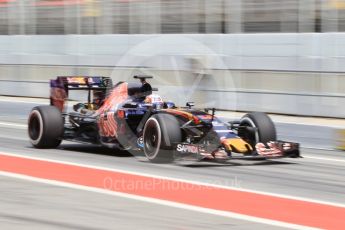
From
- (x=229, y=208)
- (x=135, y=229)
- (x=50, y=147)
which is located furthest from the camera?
(x=50, y=147)

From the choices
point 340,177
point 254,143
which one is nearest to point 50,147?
point 254,143

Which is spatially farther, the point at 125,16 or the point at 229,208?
the point at 125,16

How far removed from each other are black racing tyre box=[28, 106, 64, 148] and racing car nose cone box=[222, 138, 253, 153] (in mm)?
3145

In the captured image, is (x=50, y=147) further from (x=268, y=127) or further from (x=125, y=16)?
(x=125, y=16)

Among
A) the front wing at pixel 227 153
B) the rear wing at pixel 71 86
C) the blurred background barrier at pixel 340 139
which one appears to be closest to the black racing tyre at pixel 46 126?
the rear wing at pixel 71 86

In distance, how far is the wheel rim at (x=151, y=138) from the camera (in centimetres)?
1089

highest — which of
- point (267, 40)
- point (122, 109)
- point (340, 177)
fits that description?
point (267, 40)

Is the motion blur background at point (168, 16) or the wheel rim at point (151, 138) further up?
the motion blur background at point (168, 16)

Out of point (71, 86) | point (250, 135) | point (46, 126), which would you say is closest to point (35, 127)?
point (46, 126)

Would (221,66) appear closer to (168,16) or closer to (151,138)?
(168,16)

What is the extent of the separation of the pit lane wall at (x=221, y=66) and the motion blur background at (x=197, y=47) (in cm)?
2

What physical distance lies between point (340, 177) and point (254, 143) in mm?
1505

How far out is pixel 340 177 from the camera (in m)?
10.4

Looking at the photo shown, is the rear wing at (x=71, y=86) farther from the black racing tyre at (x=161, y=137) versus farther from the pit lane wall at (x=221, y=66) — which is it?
the pit lane wall at (x=221, y=66)
